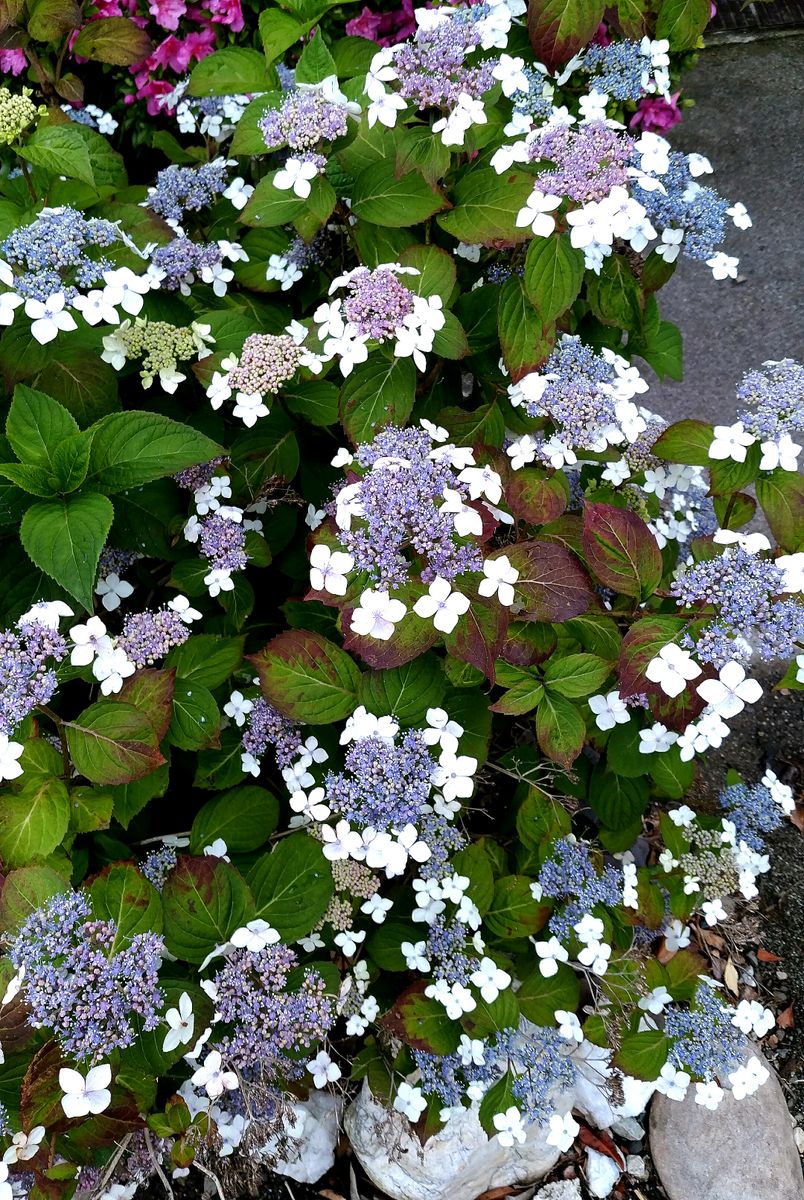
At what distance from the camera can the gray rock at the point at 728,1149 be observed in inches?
95.2

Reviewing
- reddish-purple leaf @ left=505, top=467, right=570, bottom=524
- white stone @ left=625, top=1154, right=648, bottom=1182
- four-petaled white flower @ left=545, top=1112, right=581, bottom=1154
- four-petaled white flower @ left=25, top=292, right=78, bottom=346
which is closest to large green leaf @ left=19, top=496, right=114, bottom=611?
four-petaled white flower @ left=25, top=292, right=78, bottom=346

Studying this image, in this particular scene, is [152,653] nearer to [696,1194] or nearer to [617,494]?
[617,494]

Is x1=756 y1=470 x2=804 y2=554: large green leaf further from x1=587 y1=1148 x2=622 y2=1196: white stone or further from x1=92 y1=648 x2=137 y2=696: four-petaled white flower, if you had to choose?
x1=587 y1=1148 x2=622 y2=1196: white stone

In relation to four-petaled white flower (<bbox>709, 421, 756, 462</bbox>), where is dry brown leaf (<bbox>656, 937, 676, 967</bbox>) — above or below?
below

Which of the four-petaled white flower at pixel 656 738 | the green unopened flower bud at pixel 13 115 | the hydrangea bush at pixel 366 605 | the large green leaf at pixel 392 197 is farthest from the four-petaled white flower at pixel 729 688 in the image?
the green unopened flower bud at pixel 13 115

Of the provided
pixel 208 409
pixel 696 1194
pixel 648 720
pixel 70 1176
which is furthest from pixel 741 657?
pixel 696 1194

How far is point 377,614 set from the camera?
1475 millimetres

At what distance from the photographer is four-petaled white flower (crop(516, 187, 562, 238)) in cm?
166

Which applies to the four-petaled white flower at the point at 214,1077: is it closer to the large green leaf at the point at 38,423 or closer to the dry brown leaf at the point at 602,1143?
the large green leaf at the point at 38,423

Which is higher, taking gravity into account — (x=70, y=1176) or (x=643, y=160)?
(x=643, y=160)

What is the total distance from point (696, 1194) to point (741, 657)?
1.80m

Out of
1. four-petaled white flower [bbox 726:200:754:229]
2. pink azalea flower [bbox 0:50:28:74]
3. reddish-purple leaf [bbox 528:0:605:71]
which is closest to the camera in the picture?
reddish-purple leaf [bbox 528:0:605:71]

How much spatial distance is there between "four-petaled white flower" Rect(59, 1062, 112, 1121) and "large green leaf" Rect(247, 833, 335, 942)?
1.58 feet

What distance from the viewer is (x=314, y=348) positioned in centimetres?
197
